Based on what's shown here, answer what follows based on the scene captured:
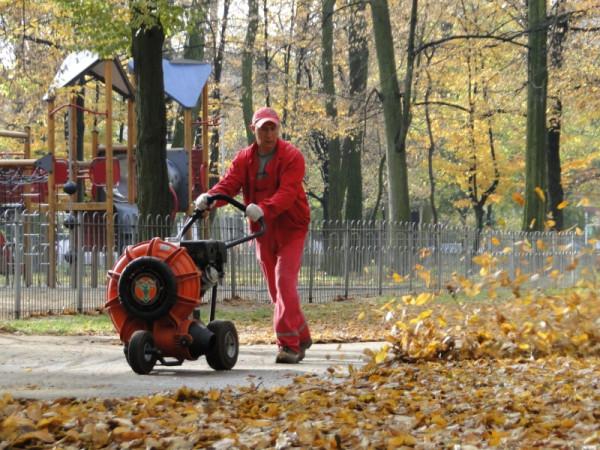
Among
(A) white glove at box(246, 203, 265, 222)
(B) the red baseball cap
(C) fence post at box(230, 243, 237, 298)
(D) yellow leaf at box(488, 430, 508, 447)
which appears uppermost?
(B) the red baseball cap

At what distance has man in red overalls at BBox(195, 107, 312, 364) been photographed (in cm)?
951

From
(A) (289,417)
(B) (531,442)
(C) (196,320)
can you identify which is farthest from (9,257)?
(B) (531,442)

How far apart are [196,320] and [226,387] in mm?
1268

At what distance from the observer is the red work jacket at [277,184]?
31.2 feet

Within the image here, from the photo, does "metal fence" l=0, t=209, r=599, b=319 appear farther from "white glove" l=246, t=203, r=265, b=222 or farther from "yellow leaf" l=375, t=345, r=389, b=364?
"white glove" l=246, t=203, r=265, b=222

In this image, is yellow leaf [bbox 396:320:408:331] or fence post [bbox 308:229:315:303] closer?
yellow leaf [bbox 396:320:408:331]

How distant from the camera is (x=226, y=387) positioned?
7.70m

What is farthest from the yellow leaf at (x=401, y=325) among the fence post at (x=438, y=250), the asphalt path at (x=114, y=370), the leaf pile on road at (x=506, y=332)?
the fence post at (x=438, y=250)

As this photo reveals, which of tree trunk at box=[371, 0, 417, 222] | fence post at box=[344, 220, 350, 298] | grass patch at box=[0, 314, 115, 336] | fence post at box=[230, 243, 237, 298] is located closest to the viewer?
grass patch at box=[0, 314, 115, 336]

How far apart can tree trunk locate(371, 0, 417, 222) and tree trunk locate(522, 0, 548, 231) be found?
9.59ft

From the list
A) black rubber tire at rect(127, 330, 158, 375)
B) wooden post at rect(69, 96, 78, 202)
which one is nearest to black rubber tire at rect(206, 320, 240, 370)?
black rubber tire at rect(127, 330, 158, 375)

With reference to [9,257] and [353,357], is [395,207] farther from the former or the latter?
[353,357]

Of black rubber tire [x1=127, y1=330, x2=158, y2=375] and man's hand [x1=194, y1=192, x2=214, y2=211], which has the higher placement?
man's hand [x1=194, y1=192, x2=214, y2=211]

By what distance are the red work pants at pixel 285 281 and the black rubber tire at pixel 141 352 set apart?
132cm
